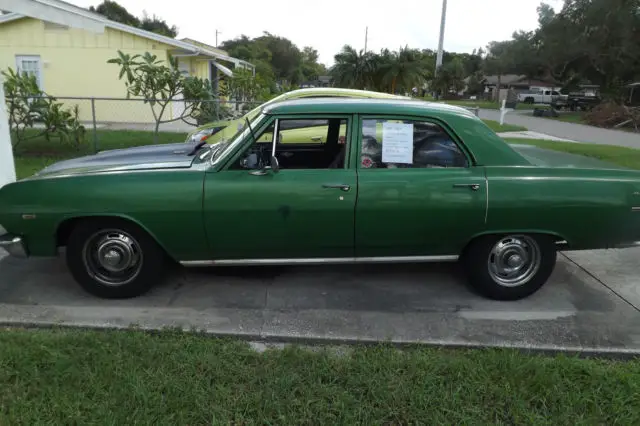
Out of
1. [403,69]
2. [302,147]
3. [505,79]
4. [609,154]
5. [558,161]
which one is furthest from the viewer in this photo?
[505,79]

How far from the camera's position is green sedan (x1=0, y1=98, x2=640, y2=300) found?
356cm

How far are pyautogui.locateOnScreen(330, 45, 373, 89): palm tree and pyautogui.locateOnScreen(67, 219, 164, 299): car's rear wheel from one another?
65.4 ft

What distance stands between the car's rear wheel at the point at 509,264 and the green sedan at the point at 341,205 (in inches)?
0.4

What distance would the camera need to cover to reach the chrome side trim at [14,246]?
3561mm

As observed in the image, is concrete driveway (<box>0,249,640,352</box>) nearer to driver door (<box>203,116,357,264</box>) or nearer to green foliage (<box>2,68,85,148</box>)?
driver door (<box>203,116,357,264</box>)

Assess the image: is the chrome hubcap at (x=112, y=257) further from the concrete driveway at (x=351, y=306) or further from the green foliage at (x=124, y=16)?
the green foliage at (x=124, y=16)

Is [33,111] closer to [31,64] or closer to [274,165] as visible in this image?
[274,165]

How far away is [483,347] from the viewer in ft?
10.6

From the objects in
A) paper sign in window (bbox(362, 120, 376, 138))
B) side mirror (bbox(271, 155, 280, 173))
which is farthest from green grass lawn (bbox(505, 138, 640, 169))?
side mirror (bbox(271, 155, 280, 173))

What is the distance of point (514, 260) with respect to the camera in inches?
153

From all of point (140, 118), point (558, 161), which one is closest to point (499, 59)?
point (140, 118)

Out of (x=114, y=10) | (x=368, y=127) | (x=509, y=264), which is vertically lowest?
(x=509, y=264)

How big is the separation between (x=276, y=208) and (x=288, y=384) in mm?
1299

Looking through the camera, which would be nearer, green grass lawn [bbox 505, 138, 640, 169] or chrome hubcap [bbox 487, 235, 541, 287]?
chrome hubcap [bbox 487, 235, 541, 287]
